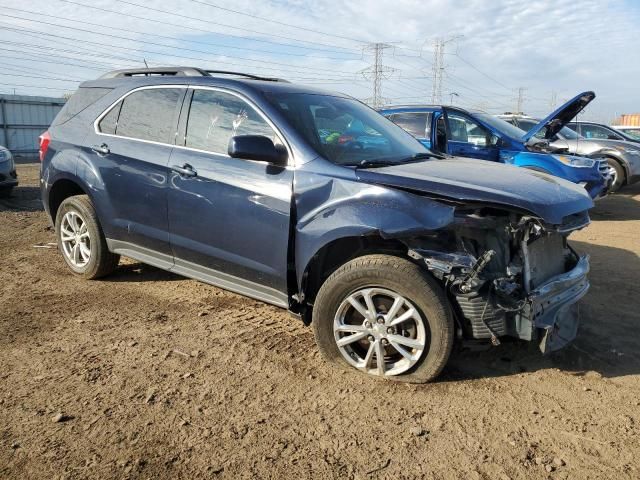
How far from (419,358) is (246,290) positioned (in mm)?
1359

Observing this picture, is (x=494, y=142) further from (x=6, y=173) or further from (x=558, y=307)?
(x=6, y=173)

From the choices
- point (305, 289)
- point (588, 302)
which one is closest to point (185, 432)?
point (305, 289)

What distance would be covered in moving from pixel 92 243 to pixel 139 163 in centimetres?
110

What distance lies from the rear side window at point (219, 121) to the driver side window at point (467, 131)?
18.2 ft

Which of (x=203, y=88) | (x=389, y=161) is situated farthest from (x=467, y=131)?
(x=203, y=88)

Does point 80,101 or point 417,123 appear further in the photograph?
point 417,123

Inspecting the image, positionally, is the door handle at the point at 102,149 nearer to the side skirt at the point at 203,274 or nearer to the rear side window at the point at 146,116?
the rear side window at the point at 146,116

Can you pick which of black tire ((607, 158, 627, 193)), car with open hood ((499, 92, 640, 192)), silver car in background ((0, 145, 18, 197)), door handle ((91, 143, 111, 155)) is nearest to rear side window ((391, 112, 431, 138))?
car with open hood ((499, 92, 640, 192))

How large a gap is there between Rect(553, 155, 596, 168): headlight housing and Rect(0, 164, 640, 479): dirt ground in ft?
14.8

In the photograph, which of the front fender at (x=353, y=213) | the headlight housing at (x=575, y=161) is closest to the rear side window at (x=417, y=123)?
the headlight housing at (x=575, y=161)

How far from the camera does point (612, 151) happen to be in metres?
12.0

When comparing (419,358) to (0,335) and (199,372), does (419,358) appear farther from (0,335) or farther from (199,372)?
(0,335)

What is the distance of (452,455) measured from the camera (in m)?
2.61

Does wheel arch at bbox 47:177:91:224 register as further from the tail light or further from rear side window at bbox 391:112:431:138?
rear side window at bbox 391:112:431:138
